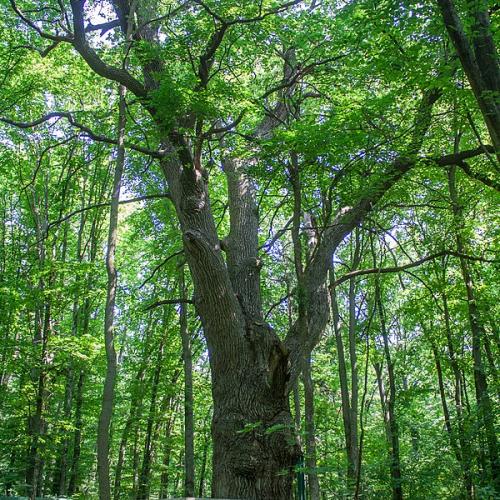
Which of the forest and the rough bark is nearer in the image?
the rough bark

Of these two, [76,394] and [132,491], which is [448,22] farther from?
[132,491]

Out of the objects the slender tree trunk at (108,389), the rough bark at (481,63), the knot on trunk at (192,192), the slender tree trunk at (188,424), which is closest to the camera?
the rough bark at (481,63)

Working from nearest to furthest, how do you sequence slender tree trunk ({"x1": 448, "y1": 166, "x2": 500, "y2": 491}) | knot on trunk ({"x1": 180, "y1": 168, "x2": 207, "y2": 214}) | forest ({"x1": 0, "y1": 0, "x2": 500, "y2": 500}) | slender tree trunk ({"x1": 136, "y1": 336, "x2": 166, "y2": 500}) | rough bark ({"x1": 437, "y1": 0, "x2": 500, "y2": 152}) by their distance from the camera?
rough bark ({"x1": 437, "y1": 0, "x2": 500, "y2": 152}) → forest ({"x1": 0, "y1": 0, "x2": 500, "y2": 500}) → knot on trunk ({"x1": 180, "y1": 168, "x2": 207, "y2": 214}) → slender tree trunk ({"x1": 448, "y1": 166, "x2": 500, "y2": 491}) → slender tree trunk ({"x1": 136, "y1": 336, "x2": 166, "y2": 500})

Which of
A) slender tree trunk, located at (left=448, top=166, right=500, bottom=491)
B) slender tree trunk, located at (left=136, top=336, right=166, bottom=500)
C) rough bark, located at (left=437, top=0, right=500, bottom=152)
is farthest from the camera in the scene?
slender tree trunk, located at (left=136, top=336, right=166, bottom=500)

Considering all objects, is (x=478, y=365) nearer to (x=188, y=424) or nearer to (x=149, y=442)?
(x=188, y=424)

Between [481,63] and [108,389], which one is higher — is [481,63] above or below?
above

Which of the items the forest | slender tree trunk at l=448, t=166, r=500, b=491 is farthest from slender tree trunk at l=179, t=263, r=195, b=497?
slender tree trunk at l=448, t=166, r=500, b=491

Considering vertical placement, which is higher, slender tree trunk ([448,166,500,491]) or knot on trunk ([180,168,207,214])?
knot on trunk ([180,168,207,214])

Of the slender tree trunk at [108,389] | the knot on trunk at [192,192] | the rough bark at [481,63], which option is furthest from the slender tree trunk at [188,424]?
the rough bark at [481,63]

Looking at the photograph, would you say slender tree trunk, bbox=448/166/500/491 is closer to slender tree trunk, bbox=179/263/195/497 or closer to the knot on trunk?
the knot on trunk

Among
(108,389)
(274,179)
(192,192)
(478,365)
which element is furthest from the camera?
(478,365)

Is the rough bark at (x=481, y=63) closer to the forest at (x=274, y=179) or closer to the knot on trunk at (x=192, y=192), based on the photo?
the forest at (x=274, y=179)

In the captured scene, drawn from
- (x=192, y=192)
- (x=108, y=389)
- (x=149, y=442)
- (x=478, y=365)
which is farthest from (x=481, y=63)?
(x=149, y=442)

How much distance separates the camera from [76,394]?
1295cm
